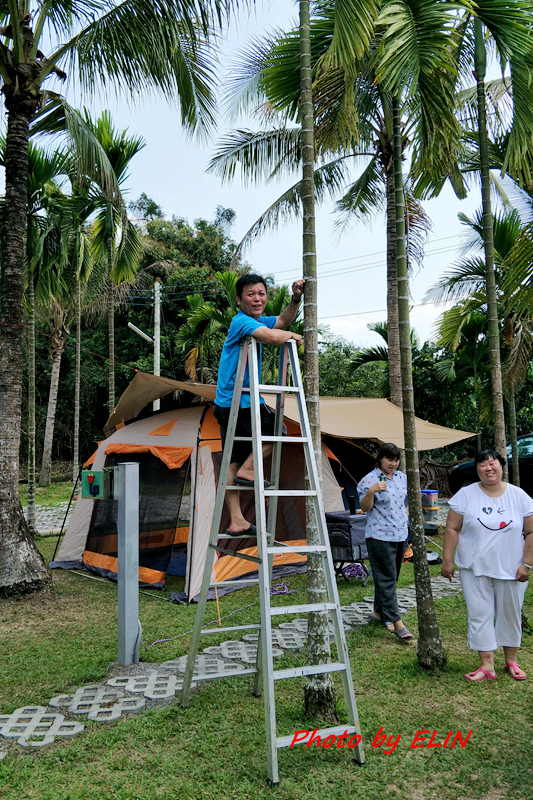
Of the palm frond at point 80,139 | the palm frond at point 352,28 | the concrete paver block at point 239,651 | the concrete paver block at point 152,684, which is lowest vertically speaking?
the concrete paver block at point 239,651

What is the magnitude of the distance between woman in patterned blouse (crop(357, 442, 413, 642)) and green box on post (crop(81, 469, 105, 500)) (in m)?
2.05

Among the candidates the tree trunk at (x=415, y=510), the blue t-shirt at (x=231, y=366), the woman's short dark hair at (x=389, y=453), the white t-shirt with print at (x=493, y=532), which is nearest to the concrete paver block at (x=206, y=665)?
the tree trunk at (x=415, y=510)

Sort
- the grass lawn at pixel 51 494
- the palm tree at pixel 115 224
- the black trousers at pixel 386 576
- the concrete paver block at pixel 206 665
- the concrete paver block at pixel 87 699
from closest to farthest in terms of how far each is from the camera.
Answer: the concrete paver block at pixel 87 699
the concrete paver block at pixel 206 665
the black trousers at pixel 386 576
the palm tree at pixel 115 224
the grass lawn at pixel 51 494

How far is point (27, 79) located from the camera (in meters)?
6.05

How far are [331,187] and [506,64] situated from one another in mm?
5957

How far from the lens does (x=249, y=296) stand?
136 inches

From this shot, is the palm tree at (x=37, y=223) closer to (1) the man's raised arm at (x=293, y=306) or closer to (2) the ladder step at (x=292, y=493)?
(1) the man's raised arm at (x=293, y=306)

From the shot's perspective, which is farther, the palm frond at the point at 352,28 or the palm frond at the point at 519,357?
the palm frond at the point at 519,357

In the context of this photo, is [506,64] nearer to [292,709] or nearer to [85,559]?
[292,709]

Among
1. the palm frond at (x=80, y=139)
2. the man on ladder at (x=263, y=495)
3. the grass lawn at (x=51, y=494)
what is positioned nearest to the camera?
the man on ladder at (x=263, y=495)

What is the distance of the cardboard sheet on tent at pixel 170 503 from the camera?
6.39 metres

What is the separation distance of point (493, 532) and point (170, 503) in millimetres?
3845

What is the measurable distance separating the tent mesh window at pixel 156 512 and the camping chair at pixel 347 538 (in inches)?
67.5

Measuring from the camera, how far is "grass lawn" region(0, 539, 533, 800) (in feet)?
8.73
